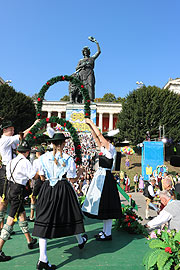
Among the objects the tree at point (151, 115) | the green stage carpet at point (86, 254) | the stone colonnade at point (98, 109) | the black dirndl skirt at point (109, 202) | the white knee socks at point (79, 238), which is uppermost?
the stone colonnade at point (98, 109)

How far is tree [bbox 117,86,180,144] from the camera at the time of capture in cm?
3528

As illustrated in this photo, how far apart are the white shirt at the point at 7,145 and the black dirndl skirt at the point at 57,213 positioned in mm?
1411

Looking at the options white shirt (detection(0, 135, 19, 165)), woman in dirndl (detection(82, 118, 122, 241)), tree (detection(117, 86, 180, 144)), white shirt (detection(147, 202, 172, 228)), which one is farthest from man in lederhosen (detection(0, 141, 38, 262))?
tree (detection(117, 86, 180, 144))

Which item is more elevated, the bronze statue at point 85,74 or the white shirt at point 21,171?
the bronze statue at point 85,74

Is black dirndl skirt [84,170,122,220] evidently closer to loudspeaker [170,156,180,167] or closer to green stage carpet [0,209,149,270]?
green stage carpet [0,209,149,270]

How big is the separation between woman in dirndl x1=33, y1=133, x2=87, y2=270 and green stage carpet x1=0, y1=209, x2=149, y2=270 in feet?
A: 1.34

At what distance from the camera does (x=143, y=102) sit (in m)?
37.2

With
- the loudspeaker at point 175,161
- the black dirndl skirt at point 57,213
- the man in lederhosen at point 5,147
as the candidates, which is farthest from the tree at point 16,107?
the loudspeaker at point 175,161

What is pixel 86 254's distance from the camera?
3.80 metres

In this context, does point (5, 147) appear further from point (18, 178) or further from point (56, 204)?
point (56, 204)

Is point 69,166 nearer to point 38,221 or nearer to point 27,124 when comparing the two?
point 38,221

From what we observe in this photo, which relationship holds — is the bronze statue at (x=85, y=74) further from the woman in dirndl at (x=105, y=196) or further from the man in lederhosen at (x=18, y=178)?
the man in lederhosen at (x=18, y=178)

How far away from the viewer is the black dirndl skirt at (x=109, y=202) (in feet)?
14.3

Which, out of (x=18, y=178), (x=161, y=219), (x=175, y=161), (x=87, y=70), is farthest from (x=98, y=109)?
(x=161, y=219)
